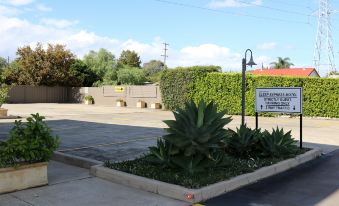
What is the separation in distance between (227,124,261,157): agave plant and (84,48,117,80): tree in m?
53.3

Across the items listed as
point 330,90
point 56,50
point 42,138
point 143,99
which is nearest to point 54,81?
point 56,50

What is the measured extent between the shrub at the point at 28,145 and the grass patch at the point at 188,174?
53.3 inches

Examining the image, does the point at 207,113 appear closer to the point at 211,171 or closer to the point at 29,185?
the point at 211,171

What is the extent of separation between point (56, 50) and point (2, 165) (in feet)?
134

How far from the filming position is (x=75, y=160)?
8.20 m

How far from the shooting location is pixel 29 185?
6.27 m

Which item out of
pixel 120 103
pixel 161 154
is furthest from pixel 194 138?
pixel 120 103

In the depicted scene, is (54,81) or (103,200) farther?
(54,81)

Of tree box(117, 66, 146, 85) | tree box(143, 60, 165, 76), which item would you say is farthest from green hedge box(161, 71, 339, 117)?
tree box(143, 60, 165, 76)

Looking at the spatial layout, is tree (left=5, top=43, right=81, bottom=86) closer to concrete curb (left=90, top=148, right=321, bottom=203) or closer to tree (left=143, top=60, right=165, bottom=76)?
concrete curb (left=90, top=148, right=321, bottom=203)

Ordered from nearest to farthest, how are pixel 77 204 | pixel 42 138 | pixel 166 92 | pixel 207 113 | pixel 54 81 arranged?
1. pixel 77 204
2. pixel 42 138
3. pixel 207 113
4. pixel 166 92
5. pixel 54 81

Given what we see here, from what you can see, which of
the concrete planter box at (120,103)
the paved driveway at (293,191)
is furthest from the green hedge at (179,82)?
the paved driveway at (293,191)

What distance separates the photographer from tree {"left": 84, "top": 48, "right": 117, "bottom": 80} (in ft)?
204

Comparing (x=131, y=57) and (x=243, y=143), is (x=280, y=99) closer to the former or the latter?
(x=243, y=143)
